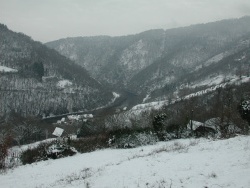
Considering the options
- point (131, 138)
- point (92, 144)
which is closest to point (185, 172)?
point (131, 138)

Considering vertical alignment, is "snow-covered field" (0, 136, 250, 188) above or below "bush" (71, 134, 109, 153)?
above

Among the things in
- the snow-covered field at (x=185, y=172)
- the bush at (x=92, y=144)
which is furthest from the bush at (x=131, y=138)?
the snow-covered field at (x=185, y=172)

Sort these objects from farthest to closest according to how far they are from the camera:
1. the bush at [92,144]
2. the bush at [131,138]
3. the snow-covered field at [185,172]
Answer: the bush at [131,138] < the bush at [92,144] < the snow-covered field at [185,172]

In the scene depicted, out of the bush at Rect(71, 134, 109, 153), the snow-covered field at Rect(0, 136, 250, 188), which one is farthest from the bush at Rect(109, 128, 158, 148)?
the snow-covered field at Rect(0, 136, 250, 188)

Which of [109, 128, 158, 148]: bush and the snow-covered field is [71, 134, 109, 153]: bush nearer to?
[109, 128, 158, 148]: bush

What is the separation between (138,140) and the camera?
39500mm

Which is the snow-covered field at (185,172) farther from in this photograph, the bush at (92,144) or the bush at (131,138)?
the bush at (131,138)

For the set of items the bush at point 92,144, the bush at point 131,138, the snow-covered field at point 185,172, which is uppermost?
the snow-covered field at point 185,172

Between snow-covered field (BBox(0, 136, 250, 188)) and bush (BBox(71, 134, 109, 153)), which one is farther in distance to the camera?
bush (BBox(71, 134, 109, 153))

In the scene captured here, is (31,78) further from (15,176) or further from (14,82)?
(15,176)

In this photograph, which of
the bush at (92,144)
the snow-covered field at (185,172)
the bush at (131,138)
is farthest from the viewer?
the bush at (131,138)

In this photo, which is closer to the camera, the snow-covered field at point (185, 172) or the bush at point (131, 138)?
the snow-covered field at point (185, 172)

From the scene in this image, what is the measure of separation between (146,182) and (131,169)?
3.43 m

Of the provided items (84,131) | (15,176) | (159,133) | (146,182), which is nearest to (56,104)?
(84,131)
